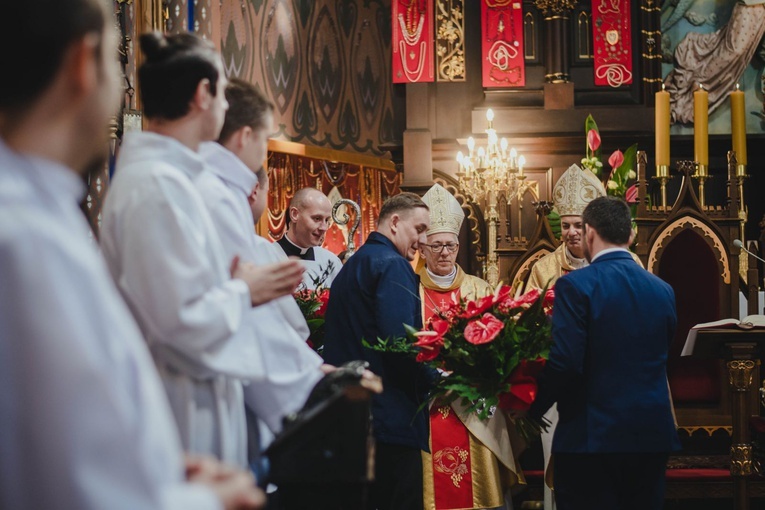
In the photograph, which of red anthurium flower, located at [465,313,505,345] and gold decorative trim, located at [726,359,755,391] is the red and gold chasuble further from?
red anthurium flower, located at [465,313,505,345]

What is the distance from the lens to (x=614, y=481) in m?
3.57

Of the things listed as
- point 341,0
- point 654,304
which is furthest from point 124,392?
point 341,0

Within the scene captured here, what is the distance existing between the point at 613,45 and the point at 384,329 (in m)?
6.20

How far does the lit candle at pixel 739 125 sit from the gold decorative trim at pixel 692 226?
2168 millimetres

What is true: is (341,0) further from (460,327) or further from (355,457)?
(355,457)

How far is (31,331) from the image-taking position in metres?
0.91

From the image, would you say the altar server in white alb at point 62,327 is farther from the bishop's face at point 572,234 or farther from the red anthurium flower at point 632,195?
the red anthurium flower at point 632,195

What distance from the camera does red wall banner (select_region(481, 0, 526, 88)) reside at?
893cm

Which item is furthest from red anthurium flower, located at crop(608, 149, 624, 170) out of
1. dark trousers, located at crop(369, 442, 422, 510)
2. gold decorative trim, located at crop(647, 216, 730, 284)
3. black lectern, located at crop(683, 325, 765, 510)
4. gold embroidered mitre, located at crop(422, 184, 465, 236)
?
dark trousers, located at crop(369, 442, 422, 510)

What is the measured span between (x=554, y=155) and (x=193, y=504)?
808 cm

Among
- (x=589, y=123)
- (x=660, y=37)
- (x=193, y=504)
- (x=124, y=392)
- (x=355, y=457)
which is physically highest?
(x=660, y=37)

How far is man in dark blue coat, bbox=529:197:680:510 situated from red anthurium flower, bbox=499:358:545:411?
47 mm

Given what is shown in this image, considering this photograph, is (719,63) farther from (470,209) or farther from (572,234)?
(572,234)

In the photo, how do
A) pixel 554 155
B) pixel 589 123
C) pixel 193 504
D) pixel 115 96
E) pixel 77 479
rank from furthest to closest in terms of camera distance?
pixel 554 155 → pixel 589 123 → pixel 115 96 → pixel 193 504 → pixel 77 479
